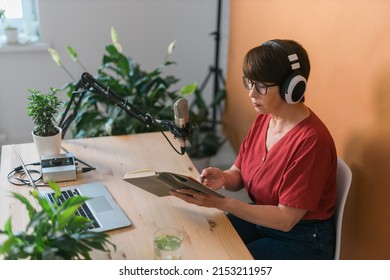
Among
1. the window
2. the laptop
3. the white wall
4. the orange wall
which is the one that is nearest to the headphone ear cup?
the orange wall

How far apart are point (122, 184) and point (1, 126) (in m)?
1.85

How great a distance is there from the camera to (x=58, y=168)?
1.75 metres

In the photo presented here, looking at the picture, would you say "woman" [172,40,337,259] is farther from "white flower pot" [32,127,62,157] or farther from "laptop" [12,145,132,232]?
"white flower pot" [32,127,62,157]

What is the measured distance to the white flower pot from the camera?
1.82 m

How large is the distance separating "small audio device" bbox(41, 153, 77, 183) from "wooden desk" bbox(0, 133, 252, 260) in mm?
36

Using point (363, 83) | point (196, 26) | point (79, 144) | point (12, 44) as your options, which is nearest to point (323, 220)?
point (363, 83)

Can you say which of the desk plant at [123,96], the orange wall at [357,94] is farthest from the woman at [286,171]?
the desk plant at [123,96]

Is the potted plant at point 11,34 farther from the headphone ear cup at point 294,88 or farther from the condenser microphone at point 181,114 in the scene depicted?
the headphone ear cup at point 294,88

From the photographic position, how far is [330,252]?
1.65m

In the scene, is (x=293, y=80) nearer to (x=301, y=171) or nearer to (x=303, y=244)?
(x=301, y=171)

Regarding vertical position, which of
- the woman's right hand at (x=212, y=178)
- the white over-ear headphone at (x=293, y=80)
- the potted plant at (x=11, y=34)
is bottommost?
the woman's right hand at (x=212, y=178)

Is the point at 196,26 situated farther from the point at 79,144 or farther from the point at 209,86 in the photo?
the point at 79,144

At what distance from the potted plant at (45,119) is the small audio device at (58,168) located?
62 millimetres

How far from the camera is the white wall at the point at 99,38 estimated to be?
3.13m
